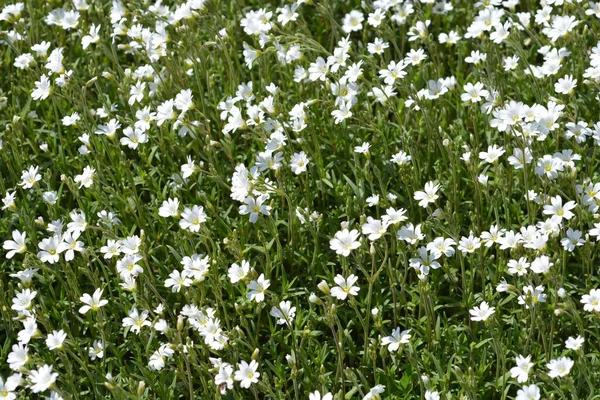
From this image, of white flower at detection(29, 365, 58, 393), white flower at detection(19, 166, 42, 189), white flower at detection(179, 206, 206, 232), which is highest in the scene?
white flower at detection(19, 166, 42, 189)

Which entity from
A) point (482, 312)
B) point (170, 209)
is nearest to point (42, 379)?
point (170, 209)

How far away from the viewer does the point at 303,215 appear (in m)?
5.14

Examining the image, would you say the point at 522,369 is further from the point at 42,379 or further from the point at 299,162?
the point at 42,379

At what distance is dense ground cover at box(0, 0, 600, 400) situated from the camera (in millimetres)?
4594

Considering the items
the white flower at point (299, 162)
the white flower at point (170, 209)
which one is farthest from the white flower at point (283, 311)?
the white flower at point (299, 162)

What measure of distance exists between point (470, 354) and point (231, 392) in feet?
4.15

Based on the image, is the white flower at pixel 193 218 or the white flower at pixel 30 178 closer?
the white flower at pixel 193 218

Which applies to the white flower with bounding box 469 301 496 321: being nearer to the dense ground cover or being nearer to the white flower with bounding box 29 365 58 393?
the dense ground cover

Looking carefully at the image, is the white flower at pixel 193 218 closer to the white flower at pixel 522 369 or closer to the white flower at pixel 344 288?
the white flower at pixel 344 288

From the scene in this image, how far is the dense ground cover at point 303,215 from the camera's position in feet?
15.1

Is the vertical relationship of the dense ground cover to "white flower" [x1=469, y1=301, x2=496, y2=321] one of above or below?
above

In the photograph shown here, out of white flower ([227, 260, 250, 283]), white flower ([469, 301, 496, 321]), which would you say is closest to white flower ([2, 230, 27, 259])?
white flower ([227, 260, 250, 283])

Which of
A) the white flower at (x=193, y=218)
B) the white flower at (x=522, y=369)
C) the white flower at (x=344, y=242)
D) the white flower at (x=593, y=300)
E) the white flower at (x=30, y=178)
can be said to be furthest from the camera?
the white flower at (x=30, y=178)

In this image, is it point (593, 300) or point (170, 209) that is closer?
point (593, 300)
